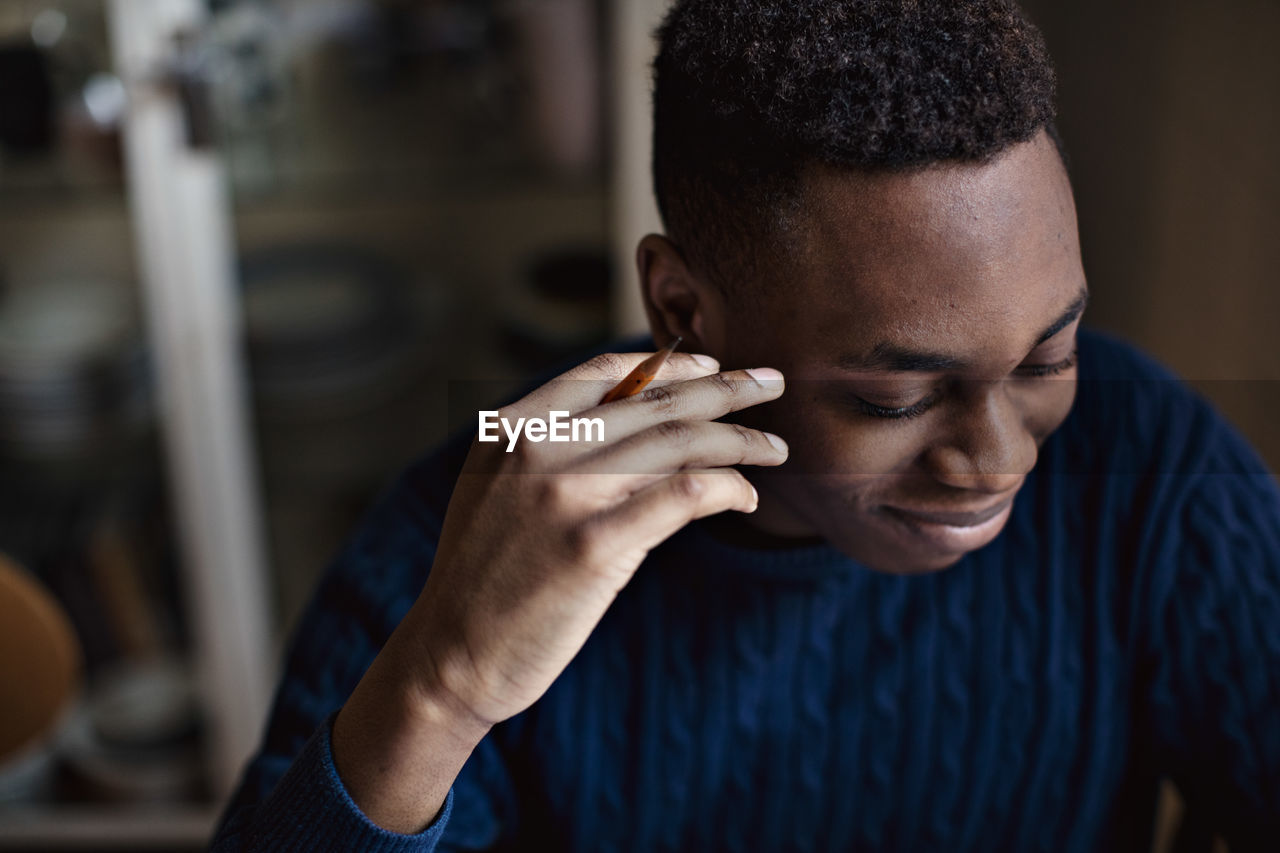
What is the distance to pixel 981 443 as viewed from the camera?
0.61 meters

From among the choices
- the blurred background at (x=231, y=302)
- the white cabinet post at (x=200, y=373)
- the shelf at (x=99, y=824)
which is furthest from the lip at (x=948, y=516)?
→ the shelf at (x=99, y=824)

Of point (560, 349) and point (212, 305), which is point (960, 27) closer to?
point (560, 349)

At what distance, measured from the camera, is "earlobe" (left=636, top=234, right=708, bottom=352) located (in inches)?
26.1

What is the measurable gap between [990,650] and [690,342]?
1.25ft

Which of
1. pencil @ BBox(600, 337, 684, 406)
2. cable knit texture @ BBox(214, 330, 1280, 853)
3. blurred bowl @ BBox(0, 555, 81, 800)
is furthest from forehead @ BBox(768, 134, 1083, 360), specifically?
blurred bowl @ BBox(0, 555, 81, 800)

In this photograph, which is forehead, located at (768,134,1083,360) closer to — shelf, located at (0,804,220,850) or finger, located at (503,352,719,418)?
finger, located at (503,352,719,418)

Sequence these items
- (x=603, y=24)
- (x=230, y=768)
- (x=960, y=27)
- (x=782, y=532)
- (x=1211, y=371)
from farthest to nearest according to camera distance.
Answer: (x=230, y=768) < (x=603, y=24) < (x=1211, y=371) < (x=782, y=532) < (x=960, y=27)

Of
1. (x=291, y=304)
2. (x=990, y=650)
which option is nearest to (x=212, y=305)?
(x=291, y=304)

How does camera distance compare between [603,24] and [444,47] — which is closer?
[603,24]

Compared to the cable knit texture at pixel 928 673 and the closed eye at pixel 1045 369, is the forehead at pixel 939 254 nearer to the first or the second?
the closed eye at pixel 1045 369

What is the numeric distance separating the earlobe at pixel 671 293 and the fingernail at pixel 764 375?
0.10m

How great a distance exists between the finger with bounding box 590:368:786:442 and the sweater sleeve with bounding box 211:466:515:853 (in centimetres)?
26

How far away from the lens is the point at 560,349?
1.71 meters

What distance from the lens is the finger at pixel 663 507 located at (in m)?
0.49
